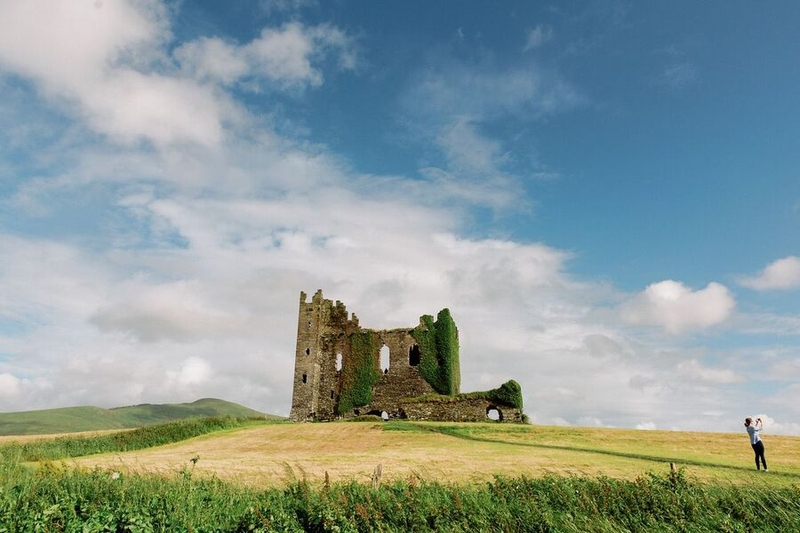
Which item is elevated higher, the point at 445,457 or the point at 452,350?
the point at 452,350

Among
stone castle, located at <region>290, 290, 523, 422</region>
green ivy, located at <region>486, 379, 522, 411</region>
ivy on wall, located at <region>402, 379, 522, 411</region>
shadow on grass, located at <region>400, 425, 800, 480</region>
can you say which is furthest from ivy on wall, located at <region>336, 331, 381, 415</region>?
shadow on grass, located at <region>400, 425, 800, 480</region>

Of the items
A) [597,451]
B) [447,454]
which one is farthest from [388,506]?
[597,451]

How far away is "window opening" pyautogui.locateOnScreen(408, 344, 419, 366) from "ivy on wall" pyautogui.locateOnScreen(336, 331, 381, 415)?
3.01 meters

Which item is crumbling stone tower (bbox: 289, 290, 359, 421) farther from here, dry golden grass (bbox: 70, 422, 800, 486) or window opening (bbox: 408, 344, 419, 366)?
dry golden grass (bbox: 70, 422, 800, 486)

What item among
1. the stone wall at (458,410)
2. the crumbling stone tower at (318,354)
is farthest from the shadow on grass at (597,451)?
the crumbling stone tower at (318,354)

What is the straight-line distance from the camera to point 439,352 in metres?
47.7

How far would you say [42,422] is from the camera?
130750mm

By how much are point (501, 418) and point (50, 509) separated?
36.0 meters

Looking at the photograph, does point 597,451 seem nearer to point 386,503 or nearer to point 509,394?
point 509,394

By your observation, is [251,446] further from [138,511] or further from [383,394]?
[138,511]

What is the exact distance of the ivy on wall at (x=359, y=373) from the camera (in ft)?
159

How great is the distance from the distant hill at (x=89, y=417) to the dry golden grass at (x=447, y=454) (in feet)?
231

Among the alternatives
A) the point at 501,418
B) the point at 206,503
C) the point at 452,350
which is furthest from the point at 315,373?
the point at 206,503

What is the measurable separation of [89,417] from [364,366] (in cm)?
12167
